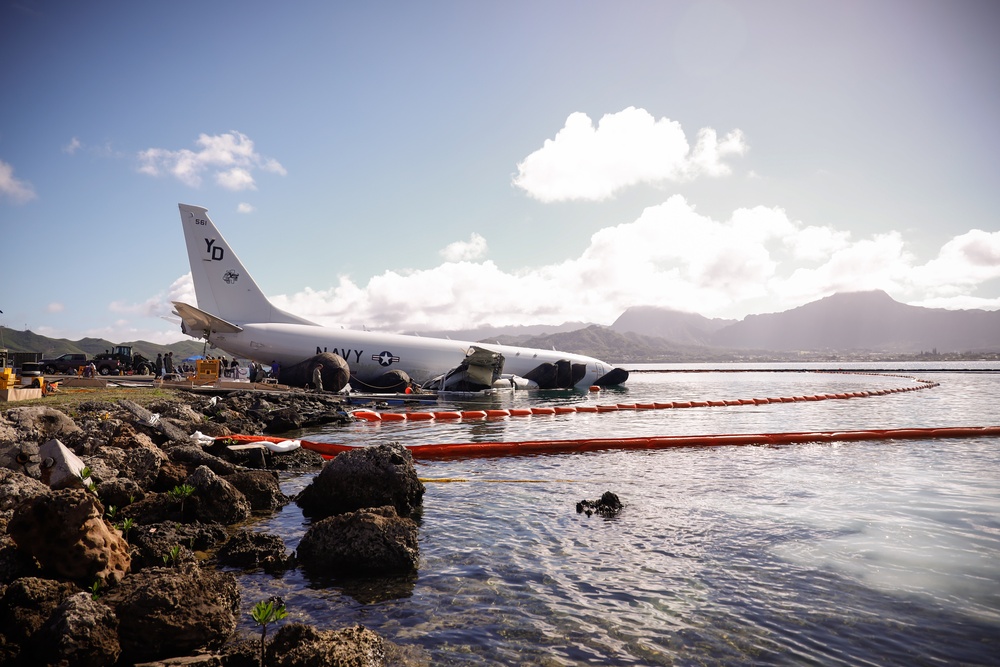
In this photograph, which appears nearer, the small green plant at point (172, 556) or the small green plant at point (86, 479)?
the small green plant at point (172, 556)

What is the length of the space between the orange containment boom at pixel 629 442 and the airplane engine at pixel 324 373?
69.2 feet

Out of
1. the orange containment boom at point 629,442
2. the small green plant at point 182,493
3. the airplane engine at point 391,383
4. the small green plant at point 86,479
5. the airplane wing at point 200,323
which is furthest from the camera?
the airplane engine at point 391,383

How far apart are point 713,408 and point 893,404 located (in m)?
10.9

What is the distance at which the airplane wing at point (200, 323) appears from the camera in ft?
117

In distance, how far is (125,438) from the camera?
35.1 ft

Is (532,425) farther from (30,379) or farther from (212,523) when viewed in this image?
(30,379)

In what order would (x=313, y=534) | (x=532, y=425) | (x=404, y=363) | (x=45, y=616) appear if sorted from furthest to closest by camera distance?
(x=404, y=363)
(x=532, y=425)
(x=313, y=534)
(x=45, y=616)

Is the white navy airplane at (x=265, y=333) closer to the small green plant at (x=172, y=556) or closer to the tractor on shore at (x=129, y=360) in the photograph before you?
the tractor on shore at (x=129, y=360)

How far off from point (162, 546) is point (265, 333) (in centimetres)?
3484

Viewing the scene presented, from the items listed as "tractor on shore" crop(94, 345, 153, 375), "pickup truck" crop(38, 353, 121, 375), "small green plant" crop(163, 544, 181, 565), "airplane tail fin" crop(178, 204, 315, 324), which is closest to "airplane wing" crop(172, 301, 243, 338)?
"airplane tail fin" crop(178, 204, 315, 324)

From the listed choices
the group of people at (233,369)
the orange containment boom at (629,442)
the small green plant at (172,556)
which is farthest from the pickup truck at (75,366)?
the small green plant at (172,556)

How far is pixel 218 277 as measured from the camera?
4000 cm

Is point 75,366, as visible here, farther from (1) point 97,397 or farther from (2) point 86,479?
(2) point 86,479

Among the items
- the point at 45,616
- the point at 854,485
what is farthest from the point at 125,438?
the point at 854,485
